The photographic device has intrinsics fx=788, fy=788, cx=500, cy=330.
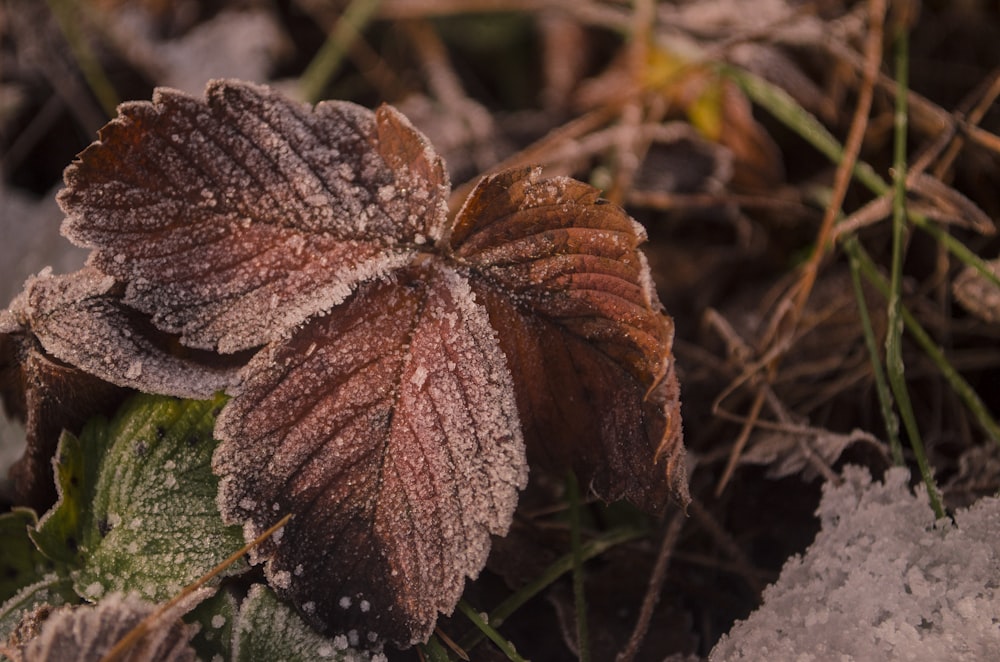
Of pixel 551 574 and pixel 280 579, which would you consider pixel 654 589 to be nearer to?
pixel 551 574

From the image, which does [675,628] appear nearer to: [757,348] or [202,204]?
[757,348]

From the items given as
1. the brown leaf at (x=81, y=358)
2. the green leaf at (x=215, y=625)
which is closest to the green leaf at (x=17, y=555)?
the brown leaf at (x=81, y=358)

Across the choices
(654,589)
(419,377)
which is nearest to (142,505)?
(419,377)

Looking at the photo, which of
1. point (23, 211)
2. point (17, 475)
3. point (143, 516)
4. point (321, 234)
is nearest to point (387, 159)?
point (321, 234)

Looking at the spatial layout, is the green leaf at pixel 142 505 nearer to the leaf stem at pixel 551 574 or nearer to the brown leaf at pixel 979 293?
the leaf stem at pixel 551 574

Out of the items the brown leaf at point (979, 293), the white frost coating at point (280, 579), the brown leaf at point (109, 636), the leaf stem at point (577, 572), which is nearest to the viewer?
the brown leaf at point (109, 636)

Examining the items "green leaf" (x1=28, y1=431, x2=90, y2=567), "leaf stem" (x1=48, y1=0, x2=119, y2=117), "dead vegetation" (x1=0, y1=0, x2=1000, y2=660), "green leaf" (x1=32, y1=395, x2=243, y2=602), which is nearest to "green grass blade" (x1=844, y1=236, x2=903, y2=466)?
"dead vegetation" (x1=0, y1=0, x2=1000, y2=660)

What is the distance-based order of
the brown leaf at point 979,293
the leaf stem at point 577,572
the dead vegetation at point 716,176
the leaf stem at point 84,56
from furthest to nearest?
1. the leaf stem at point 84,56
2. the brown leaf at point 979,293
3. the dead vegetation at point 716,176
4. the leaf stem at point 577,572
